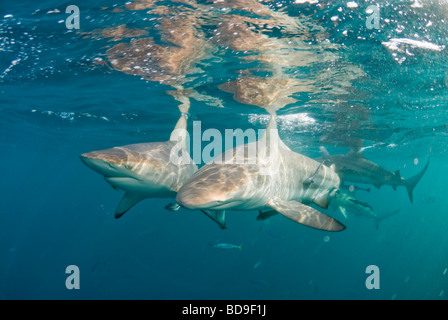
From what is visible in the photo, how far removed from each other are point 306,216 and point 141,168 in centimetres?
309

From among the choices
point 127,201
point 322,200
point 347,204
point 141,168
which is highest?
point 141,168

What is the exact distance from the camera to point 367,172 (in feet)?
36.6

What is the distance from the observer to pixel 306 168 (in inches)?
274

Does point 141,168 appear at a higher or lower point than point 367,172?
higher

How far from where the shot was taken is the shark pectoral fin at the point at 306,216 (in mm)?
3879

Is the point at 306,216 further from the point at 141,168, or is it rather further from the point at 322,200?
the point at 322,200

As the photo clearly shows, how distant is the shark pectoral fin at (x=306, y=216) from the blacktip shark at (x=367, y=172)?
6440mm

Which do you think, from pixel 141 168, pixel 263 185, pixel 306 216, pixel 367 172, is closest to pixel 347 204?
pixel 367 172

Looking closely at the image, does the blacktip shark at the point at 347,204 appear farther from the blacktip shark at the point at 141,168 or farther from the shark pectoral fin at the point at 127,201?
the shark pectoral fin at the point at 127,201

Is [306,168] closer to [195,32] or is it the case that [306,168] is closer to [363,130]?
[195,32]

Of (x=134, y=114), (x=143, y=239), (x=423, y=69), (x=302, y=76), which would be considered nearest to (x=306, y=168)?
(x=302, y=76)

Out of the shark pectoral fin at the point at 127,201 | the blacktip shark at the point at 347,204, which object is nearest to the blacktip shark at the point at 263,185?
the shark pectoral fin at the point at 127,201

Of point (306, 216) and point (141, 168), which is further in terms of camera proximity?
point (141, 168)
